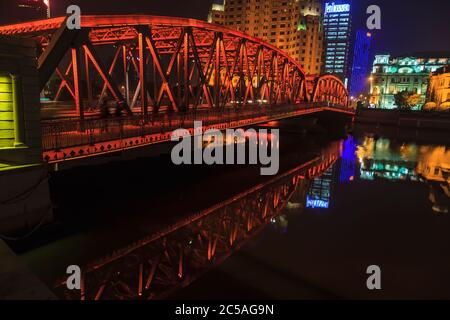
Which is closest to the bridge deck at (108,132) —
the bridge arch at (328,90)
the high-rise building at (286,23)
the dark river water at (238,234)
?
the dark river water at (238,234)

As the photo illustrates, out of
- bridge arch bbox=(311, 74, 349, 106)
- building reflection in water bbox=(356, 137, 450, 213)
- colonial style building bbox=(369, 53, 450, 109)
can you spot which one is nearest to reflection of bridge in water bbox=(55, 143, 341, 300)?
building reflection in water bbox=(356, 137, 450, 213)

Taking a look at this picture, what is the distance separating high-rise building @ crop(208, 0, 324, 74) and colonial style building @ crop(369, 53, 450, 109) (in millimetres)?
29064

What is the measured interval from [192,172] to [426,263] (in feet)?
65.3

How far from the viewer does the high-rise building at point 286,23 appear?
13900 centimetres

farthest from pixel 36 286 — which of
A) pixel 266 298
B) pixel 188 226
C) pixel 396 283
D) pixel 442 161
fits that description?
pixel 442 161

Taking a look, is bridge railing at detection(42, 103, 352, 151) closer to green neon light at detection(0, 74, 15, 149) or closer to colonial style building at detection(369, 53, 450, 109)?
green neon light at detection(0, 74, 15, 149)

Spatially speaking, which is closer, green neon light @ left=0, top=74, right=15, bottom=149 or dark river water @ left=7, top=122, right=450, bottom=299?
dark river water @ left=7, top=122, right=450, bottom=299

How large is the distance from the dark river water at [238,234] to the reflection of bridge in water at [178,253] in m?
0.06

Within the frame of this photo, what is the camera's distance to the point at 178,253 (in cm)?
1432

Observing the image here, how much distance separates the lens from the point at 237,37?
31.9 metres

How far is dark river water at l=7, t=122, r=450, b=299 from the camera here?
474 inches

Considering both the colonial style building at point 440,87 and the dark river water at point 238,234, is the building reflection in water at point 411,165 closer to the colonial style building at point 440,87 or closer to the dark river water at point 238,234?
the dark river water at point 238,234

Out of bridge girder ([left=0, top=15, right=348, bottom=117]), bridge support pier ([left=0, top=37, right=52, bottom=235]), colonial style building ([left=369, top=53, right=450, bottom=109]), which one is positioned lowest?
bridge support pier ([left=0, top=37, right=52, bottom=235])
